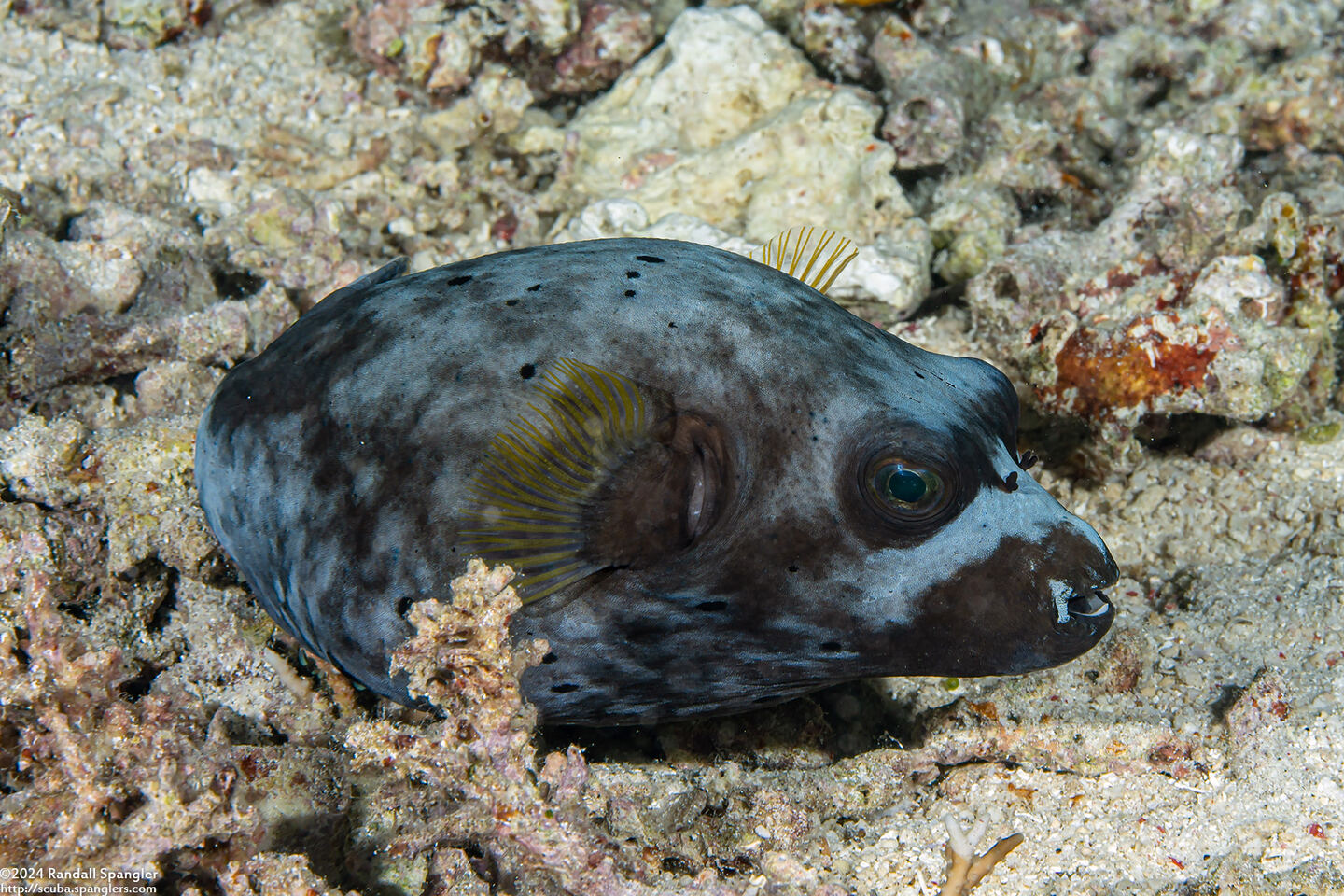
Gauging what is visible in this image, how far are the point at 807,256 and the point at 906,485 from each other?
10.2 feet

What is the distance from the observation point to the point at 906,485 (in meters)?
2.50

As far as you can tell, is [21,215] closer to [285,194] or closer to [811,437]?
[285,194]

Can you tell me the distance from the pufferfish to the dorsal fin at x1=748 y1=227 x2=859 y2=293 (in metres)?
0.60

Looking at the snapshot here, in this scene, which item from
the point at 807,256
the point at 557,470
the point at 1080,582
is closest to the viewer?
the point at 557,470

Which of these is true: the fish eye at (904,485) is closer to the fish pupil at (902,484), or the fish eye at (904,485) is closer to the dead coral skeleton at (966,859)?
the fish pupil at (902,484)

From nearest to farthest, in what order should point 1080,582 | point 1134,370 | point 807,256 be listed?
1. point 1080,582
2. point 1134,370
3. point 807,256

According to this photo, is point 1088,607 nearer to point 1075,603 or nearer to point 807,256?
point 1075,603

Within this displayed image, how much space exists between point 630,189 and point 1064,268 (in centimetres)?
305

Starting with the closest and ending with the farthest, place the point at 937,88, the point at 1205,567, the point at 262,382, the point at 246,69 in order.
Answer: the point at 262,382 < the point at 1205,567 < the point at 937,88 < the point at 246,69

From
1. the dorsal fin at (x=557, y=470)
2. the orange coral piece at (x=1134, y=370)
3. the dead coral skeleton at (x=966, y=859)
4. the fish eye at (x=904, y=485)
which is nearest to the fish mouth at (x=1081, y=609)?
the fish eye at (x=904, y=485)

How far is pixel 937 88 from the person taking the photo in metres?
6.02

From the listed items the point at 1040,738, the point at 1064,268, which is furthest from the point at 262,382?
the point at 1064,268

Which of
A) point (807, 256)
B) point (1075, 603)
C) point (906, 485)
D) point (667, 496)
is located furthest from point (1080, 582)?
point (807, 256)

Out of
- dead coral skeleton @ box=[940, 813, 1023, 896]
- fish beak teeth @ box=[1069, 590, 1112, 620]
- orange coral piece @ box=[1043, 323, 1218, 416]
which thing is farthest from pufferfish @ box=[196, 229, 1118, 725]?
orange coral piece @ box=[1043, 323, 1218, 416]
